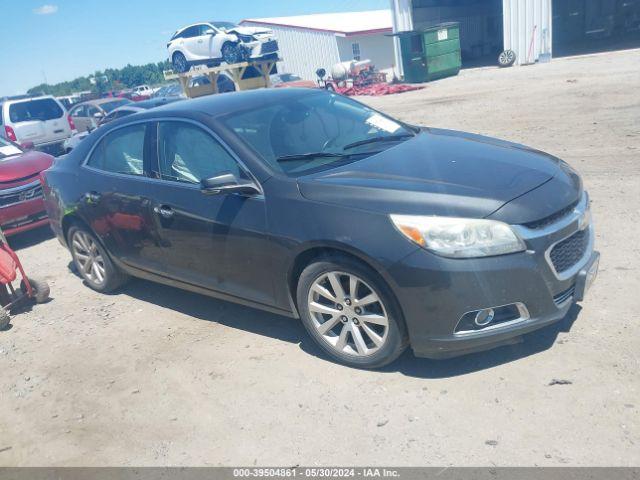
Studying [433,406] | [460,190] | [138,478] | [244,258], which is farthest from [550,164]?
[138,478]

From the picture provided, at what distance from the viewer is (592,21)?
112 feet

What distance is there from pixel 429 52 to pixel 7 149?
62.6 feet

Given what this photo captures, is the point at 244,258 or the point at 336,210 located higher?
the point at 336,210

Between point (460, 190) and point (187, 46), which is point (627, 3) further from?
point (460, 190)

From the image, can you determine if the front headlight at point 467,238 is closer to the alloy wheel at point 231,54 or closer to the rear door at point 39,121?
the rear door at point 39,121

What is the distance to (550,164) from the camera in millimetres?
3812

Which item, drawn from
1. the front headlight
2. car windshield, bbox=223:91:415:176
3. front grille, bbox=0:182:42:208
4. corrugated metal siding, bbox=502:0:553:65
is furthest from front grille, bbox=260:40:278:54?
the front headlight

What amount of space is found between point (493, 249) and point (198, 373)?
217 centimetres

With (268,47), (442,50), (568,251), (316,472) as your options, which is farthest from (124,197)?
(442,50)

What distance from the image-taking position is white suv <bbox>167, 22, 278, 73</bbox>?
68.4 feet

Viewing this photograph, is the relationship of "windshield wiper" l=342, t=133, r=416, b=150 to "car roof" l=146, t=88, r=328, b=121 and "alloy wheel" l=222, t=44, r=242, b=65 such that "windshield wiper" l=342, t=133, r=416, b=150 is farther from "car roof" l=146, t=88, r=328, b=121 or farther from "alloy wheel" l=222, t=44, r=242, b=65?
"alloy wheel" l=222, t=44, r=242, b=65

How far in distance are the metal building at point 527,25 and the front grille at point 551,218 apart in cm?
2330

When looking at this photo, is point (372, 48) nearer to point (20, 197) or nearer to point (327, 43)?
point (327, 43)

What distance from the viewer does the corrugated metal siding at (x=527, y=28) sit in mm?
23094
